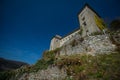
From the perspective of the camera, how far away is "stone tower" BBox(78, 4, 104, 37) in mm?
22719

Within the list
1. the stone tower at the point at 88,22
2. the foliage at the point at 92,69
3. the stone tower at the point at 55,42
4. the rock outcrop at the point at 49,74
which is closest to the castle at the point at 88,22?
the stone tower at the point at 88,22

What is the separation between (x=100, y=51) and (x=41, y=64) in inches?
270

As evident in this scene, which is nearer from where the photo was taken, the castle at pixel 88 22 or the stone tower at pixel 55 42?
the castle at pixel 88 22

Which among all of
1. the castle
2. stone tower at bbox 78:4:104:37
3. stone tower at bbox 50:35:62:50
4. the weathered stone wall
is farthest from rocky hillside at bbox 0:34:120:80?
stone tower at bbox 50:35:62:50

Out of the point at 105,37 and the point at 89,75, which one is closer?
the point at 89,75

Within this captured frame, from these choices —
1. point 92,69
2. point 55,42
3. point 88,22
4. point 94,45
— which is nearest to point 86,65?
point 92,69

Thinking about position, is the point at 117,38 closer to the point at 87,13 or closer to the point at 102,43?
the point at 102,43

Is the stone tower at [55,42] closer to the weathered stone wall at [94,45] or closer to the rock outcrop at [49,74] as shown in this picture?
the weathered stone wall at [94,45]

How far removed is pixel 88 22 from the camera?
80.5ft

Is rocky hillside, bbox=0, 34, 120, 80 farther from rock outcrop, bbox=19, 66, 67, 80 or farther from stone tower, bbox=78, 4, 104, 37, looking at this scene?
stone tower, bbox=78, 4, 104, 37

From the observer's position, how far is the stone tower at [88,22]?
22.7 meters

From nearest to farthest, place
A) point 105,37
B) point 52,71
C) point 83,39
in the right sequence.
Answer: point 52,71
point 105,37
point 83,39

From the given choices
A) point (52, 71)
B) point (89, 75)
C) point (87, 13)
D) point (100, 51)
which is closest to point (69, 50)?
point (100, 51)

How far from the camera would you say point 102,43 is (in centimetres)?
1124
